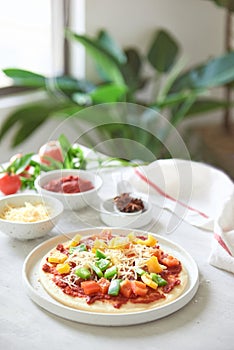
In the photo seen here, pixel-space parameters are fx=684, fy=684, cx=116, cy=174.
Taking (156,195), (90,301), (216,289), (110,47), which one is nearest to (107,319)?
(90,301)

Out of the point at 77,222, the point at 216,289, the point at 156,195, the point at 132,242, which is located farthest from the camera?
the point at 156,195

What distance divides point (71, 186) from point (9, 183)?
0.18 metres

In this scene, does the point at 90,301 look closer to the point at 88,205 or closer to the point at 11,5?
the point at 88,205

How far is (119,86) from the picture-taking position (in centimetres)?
291

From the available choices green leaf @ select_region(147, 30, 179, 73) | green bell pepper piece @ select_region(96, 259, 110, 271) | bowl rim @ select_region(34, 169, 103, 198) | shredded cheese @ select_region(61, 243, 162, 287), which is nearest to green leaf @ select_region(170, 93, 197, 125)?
green leaf @ select_region(147, 30, 179, 73)

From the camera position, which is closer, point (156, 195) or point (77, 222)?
point (77, 222)

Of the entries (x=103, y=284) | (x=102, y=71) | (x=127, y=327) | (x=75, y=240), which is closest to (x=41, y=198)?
(x=75, y=240)

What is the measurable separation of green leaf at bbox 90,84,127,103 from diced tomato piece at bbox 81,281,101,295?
1.44 metres

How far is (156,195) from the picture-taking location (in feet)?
6.38

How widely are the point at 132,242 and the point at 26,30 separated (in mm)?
1902

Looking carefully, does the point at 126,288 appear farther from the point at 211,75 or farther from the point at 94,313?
the point at 211,75

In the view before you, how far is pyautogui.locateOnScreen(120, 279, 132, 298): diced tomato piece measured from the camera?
143 cm

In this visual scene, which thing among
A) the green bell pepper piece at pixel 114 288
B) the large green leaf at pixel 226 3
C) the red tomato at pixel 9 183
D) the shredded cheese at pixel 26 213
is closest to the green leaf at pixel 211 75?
the large green leaf at pixel 226 3

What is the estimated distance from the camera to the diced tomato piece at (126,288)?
1.43m
